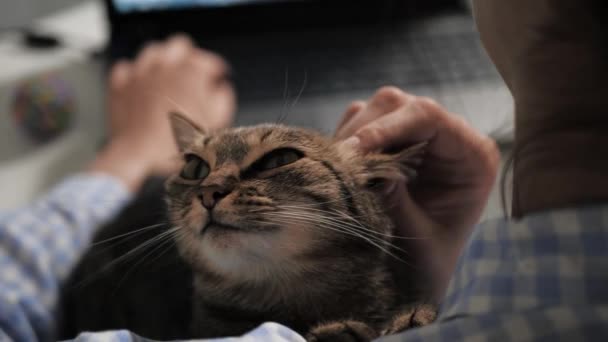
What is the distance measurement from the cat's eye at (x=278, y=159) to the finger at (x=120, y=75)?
0.63 meters

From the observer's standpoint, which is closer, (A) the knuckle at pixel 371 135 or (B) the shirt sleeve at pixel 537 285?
(B) the shirt sleeve at pixel 537 285

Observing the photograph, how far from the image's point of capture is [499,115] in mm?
575

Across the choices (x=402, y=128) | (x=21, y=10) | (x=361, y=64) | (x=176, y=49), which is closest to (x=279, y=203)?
(x=402, y=128)

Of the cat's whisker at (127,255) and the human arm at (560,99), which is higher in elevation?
the human arm at (560,99)

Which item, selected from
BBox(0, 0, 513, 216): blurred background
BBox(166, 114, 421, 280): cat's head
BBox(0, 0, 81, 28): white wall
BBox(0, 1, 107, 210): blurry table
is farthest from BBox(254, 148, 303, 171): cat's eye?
BBox(0, 0, 81, 28): white wall

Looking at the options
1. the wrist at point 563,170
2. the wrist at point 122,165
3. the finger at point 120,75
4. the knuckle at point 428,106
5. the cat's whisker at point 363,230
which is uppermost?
the wrist at point 563,170

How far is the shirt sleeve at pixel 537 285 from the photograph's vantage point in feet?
0.99

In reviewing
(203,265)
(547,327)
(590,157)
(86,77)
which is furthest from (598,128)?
(86,77)

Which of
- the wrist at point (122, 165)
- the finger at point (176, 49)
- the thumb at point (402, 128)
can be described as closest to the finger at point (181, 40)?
the finger at point (176, 49)

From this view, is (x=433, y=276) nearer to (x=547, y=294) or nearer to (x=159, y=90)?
(x=547, y=294)

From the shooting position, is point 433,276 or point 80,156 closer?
point 433,276

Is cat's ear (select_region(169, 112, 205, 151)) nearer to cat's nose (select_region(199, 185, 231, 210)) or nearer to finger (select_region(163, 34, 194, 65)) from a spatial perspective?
cat's nose (select_region(199, 185, 231, 210))

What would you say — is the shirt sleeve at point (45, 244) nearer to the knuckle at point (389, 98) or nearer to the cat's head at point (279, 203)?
the cat's head at point (279, 203)

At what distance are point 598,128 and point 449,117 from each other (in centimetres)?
25
